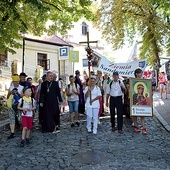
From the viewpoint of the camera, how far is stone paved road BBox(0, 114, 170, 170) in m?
5.76

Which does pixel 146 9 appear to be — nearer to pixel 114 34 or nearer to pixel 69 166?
pixel 114 34

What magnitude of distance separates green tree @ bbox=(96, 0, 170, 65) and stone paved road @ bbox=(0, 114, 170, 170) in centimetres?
1684

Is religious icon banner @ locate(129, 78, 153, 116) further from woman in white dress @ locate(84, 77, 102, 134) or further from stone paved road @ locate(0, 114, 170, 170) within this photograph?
woman in white dress @ locate(84, 77, 102, 134)

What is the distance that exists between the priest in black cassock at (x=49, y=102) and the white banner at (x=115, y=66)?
1766 millimetres

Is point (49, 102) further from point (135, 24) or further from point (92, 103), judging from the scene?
point (135, 24)

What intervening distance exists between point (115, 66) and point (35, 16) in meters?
7.35

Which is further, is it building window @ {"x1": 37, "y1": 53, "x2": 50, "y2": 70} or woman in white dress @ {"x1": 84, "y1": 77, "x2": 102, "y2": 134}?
building window @ {"x1": 37, "y1": 53, "x2": 50, "y2": 70}

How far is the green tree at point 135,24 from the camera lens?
2442cm

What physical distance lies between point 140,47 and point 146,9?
Answer: 5.32 metres

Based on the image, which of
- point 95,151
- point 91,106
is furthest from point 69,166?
point 91,106

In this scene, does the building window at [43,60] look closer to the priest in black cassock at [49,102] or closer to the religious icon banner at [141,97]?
the priest in black cassock at [49,102]

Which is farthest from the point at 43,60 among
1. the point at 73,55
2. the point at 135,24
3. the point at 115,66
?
the point at 115,66

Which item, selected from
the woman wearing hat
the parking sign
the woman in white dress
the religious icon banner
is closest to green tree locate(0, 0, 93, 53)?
the parking sign

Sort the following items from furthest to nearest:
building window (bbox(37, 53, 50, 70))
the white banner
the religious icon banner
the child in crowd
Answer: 1. building window (bbox(37, 53, 50, 70))
2. the white banner
3. the religious icon banner
4. the child in crowd
